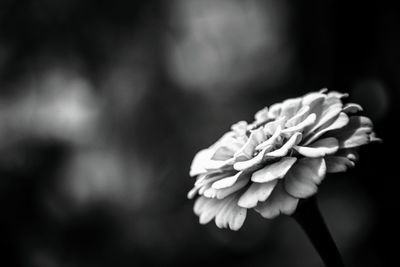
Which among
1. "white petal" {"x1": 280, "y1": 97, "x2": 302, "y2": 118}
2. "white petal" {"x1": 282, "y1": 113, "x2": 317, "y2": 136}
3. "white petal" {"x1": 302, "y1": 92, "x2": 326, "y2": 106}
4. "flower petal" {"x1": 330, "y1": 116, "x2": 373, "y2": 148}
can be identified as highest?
"white petal" {"x1": 280, "y1": 97, "x2": 302, "y2": 118}

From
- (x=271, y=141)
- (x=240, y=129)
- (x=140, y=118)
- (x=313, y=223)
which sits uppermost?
(x=140, y=118)

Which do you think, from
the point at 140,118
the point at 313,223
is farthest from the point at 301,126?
the point at 140,118

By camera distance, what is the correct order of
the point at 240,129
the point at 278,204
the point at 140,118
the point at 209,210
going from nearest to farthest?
the point at 278,204, the point at 209,210, the point at 240,129, the point at 140,118

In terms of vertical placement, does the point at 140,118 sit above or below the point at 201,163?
above

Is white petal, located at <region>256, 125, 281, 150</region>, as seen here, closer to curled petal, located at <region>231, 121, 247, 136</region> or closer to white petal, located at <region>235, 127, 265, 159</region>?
A: white petal, located at <region>235, 127, 265, 159</region>

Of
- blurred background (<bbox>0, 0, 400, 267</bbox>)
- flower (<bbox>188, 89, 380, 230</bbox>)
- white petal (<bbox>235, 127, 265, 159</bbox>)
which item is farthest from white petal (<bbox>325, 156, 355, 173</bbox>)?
blurred background (<bbox>0, 0, 400, 267</bbox>)

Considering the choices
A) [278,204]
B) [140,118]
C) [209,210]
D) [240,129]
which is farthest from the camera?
[140,118]

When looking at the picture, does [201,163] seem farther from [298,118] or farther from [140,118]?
[140,118]
